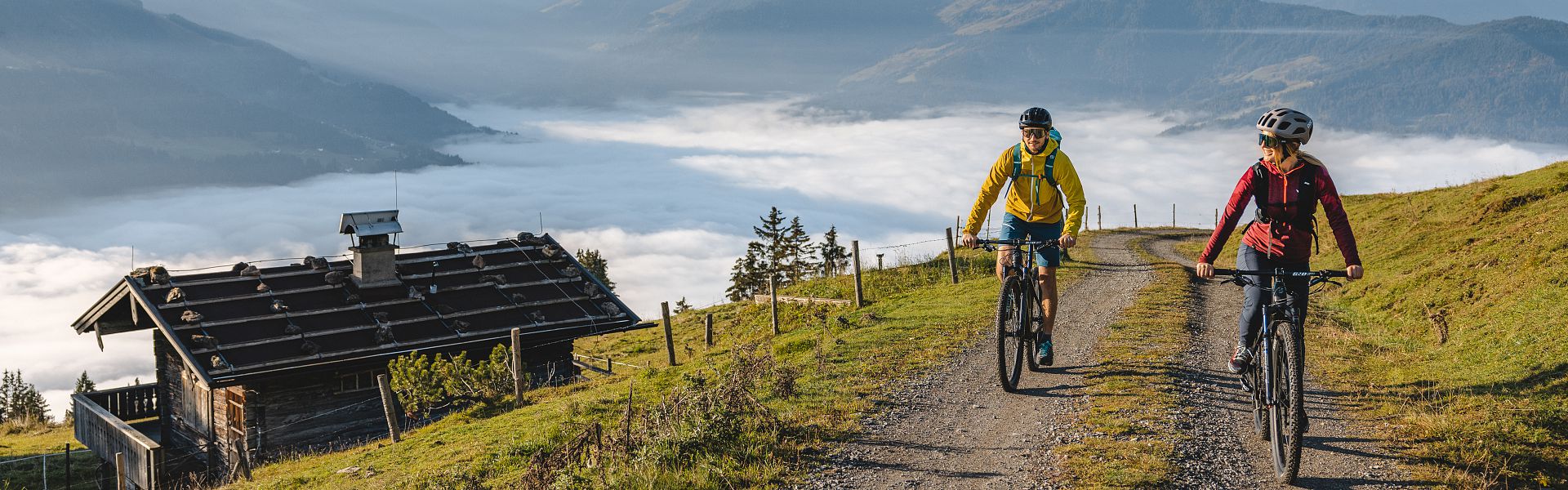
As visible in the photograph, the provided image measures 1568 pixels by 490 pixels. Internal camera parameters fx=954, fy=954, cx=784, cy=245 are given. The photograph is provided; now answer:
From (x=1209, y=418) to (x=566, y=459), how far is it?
245 inches

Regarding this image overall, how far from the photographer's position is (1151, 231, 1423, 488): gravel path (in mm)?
Result: 7781

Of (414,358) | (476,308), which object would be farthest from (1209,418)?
(476,308)

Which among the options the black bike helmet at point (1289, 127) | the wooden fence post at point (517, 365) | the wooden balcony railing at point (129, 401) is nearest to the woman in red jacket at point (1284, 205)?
the black bike helmet at point (1289, 127)

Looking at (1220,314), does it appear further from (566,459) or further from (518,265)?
(518,265)

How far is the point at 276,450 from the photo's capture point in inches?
850

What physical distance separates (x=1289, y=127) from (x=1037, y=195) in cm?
287

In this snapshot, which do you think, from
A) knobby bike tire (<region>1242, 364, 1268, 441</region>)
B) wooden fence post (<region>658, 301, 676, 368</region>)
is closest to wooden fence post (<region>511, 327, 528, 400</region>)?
wooden fence post (<region>658, 301, 676, 368</region>)

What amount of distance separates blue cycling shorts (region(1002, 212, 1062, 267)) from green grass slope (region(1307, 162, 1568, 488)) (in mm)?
3461

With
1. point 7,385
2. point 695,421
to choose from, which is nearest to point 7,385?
point 7,385

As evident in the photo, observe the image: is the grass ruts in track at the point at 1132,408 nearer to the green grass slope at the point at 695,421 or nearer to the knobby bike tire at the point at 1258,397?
the knobby bike tire at the point at 1258,397

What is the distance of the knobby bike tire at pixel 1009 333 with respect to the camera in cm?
995

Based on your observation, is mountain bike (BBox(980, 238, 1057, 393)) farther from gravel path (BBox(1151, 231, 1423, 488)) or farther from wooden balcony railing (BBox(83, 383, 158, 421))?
wooden balcony railing (BBox(83, 383, 158, 421))

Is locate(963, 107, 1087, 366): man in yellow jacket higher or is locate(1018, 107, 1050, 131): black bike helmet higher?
locate(1018, 107, 1050, 131): black bike helmet

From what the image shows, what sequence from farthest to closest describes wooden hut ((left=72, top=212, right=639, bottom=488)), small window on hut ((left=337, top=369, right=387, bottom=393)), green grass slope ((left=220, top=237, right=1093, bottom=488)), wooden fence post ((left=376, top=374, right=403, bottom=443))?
small window on hut ((left=337, top=369, right=387, bottom=393))
wooden hut ((left=72, top=212, right=639, bottom=488))
wooden fence post ((left=376, top=374, right=403, bottom=443))
green grass slope ((left=220, top=237, right=1093, bottom=488))
